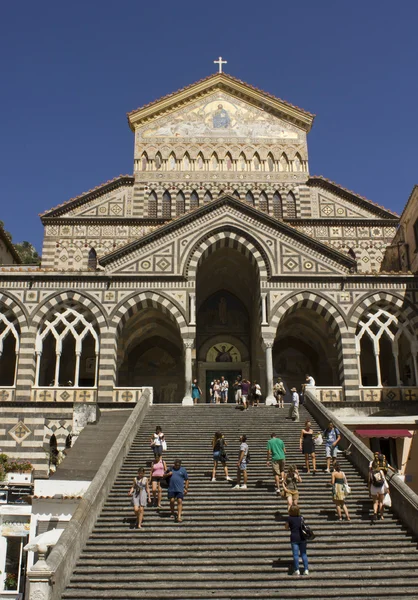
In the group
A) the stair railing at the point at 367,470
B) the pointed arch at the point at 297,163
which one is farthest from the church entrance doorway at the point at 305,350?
the pointed arch at the point at 297,163

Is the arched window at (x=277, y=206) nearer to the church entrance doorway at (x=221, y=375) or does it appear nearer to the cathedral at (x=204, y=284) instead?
the cathedral at (x=204, y=284)

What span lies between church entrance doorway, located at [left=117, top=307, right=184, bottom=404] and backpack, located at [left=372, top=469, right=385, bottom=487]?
18.2m

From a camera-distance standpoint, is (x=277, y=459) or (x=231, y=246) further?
(x=231, y=246)

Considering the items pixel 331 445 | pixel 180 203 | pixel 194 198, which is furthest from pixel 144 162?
pixel 331 445

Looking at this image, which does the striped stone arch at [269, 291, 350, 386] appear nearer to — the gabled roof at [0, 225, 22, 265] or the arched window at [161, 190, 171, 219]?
the arched window at [161, 190, 171, 219]

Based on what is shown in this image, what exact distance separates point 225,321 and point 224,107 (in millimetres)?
14763

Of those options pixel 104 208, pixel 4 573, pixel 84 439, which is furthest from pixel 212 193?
pixel 4 573

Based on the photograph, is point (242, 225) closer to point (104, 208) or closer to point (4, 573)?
point (104, 208)

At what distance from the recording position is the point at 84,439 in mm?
23203

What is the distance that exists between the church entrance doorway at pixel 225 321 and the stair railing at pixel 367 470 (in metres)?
8.96

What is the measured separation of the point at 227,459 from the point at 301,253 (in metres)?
13.6

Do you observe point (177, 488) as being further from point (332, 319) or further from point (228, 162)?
point (228, 162)

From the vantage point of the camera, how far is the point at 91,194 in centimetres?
3759

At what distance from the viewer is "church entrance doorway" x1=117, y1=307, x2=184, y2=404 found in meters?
32.9
